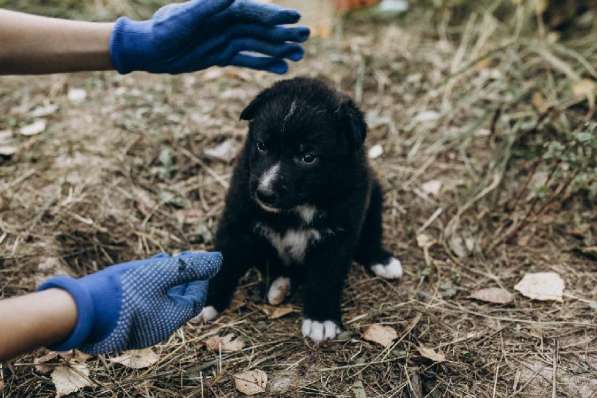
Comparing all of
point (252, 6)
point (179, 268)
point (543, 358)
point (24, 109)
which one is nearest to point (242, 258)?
point (179, 268)

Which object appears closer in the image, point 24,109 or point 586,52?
point 24,109

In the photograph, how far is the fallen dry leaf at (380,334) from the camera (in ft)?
9.81

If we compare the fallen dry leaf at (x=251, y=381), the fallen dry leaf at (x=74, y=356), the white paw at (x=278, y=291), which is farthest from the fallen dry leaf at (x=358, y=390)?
the fallen dry leaf at (x=74, y=356)

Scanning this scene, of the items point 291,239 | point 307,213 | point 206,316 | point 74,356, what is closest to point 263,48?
point 307,213

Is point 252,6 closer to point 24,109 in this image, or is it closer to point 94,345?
point 94,345

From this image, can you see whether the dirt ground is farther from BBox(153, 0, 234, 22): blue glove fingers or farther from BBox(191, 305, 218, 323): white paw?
BBox(153, 0, 234, 22): blue glove fingers

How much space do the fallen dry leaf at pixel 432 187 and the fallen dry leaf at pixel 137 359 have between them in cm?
230

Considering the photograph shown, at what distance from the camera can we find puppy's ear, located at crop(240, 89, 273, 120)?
3.05 meters

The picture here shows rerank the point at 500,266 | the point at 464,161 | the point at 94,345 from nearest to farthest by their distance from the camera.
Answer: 1. the point at 94,345
2. the point at 500,266
3. the point at 464,161

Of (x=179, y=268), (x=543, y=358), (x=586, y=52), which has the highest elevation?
(x=586, y=52)

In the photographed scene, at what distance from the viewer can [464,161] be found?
176 inches

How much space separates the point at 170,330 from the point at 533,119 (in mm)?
3328

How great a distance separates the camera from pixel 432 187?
4293 millimetres

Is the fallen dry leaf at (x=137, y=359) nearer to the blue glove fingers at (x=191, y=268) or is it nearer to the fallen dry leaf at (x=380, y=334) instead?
the blue glove fingers at (x=191, y=268)
